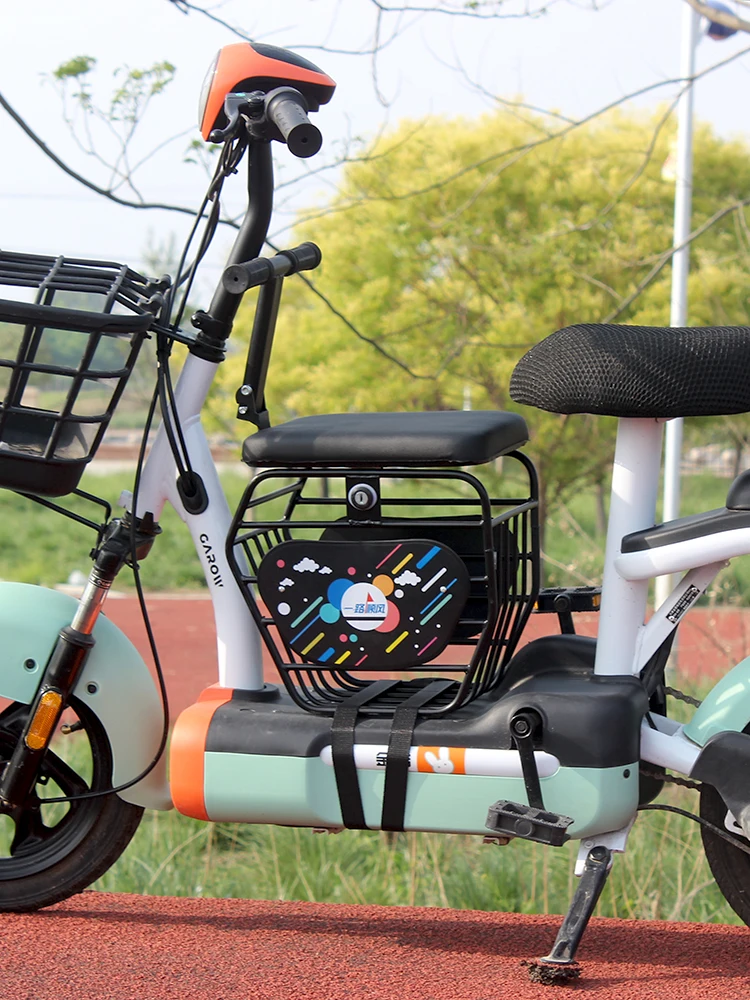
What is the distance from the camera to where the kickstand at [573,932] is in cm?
211

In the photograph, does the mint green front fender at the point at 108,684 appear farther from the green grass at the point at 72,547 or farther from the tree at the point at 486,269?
the green grass at the point at 72,547

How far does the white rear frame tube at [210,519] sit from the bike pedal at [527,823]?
584mm

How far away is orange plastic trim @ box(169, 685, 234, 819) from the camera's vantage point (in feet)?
7.57

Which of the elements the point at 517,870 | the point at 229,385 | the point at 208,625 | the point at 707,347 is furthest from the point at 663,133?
the point at 707,347

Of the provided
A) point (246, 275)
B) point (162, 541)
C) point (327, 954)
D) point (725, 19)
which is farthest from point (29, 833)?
point (162, 541)

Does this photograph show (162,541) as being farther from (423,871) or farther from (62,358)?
(62,358)

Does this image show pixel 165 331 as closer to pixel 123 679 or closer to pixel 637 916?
pixel 123 679

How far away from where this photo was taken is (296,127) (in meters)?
2.13

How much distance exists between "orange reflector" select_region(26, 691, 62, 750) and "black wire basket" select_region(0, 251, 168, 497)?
420 millimetres

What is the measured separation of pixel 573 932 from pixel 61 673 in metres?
1.09

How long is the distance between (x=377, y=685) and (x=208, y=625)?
28.1 ft

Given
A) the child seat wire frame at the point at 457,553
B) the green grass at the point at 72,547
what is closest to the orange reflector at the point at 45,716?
the child seat wire frame at the point at 457,553

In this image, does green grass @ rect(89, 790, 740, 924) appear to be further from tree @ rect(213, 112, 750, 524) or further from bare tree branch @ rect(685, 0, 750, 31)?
tree @ rect(213, 112, 750, 524)

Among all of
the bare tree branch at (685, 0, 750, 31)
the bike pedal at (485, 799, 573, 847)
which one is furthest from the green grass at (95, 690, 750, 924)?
the bare tree branch at (685, 0, 750, 31)
